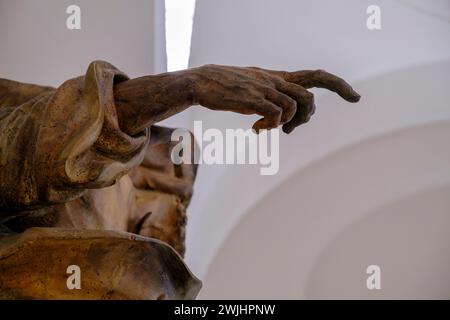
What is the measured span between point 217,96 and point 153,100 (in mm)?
118

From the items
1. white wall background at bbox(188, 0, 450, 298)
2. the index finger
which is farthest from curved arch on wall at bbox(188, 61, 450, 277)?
the index finger

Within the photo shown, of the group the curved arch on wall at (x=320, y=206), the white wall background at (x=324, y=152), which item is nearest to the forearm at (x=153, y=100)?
the white wall background at (x=324, y=152)

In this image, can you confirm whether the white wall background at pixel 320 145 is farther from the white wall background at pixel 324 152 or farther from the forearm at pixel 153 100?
the forearm at pixel 153 100

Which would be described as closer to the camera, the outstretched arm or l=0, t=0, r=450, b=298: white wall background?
the outstretched arm

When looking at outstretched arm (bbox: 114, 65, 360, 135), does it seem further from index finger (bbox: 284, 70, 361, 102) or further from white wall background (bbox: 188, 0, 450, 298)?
white wall background (bbox: 188, 0, 450, 298)

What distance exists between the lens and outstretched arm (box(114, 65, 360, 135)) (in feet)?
4.36

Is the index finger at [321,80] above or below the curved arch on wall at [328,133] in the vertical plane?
above

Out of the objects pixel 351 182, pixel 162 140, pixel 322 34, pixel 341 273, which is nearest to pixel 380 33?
pixel 322 34

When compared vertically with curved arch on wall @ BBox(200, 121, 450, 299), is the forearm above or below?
above

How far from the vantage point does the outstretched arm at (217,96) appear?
52.3 inches

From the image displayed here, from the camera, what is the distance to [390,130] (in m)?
4.40

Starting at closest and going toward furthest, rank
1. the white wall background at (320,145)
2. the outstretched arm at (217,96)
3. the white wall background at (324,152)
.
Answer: the outstretched arm at (217,96)
the white wall background at (324,152)
the white wall background at (320,145)
